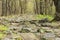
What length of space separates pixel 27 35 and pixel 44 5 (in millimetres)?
3969

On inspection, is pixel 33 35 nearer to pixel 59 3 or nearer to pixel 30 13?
pixel 59 3

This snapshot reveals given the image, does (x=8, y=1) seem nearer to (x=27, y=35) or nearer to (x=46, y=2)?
(x=46, y=2)

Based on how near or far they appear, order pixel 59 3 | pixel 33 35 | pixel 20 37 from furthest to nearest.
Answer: pixel 59 3 → pixel 33 35 → pixel 20 37

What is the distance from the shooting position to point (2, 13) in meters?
6.98

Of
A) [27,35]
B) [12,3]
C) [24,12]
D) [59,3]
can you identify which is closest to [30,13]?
[24,12]

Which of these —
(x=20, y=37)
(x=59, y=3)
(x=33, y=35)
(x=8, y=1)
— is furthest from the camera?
(x=8, y=1)

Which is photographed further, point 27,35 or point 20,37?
point 27,35

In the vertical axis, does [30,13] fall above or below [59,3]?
below

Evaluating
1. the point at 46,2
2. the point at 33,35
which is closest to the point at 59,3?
the point at 33,35

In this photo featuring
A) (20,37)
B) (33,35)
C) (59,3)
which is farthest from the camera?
(59,3)

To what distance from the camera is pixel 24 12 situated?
280 inches

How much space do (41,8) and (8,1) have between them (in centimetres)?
109

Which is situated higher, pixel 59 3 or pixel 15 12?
pixel 59 3

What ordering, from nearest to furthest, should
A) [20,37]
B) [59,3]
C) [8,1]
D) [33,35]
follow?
[20,37] < [33,35] < [59,3] < [8,1]
